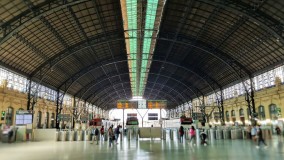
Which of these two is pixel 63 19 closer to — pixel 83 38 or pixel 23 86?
pixel 83 38

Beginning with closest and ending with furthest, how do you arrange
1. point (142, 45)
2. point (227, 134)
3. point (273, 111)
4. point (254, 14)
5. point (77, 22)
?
point (254, 14), point (77, 22), point (227, 134), point (273, 111), point (142, 45)

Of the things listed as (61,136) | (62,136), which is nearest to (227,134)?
(62,136)

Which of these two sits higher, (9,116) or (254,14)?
(254,14)

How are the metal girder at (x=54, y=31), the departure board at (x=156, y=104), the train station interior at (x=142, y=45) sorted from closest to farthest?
1. the train station interior at (x=142, y=45)
2. the metal girder at (x=54, y=31)
3. the departure board at (x=156, y=104)

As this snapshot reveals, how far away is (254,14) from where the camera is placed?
96.9 ft

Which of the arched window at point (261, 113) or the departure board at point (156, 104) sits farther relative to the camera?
the departure board at point (156, 104)

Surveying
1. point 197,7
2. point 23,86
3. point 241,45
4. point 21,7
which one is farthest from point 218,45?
point 23,86

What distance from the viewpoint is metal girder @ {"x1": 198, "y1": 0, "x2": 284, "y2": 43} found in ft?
95.2

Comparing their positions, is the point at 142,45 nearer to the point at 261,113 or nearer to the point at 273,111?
the point at 261,113

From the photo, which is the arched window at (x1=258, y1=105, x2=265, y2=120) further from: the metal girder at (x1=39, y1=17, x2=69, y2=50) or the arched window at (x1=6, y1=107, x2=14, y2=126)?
the arched window at (x1=6, y1=107, x2=14, y2=126)

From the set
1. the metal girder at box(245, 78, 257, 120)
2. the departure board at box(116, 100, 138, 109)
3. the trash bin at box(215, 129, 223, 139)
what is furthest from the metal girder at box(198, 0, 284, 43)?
the departure board at box(116, 100, 138, 109)

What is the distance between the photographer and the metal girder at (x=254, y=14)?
29016 mm

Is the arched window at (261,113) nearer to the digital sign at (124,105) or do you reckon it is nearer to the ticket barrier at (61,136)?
the digital sign at (124,105)

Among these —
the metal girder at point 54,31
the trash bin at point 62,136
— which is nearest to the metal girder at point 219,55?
the metal girder at point 54,31
